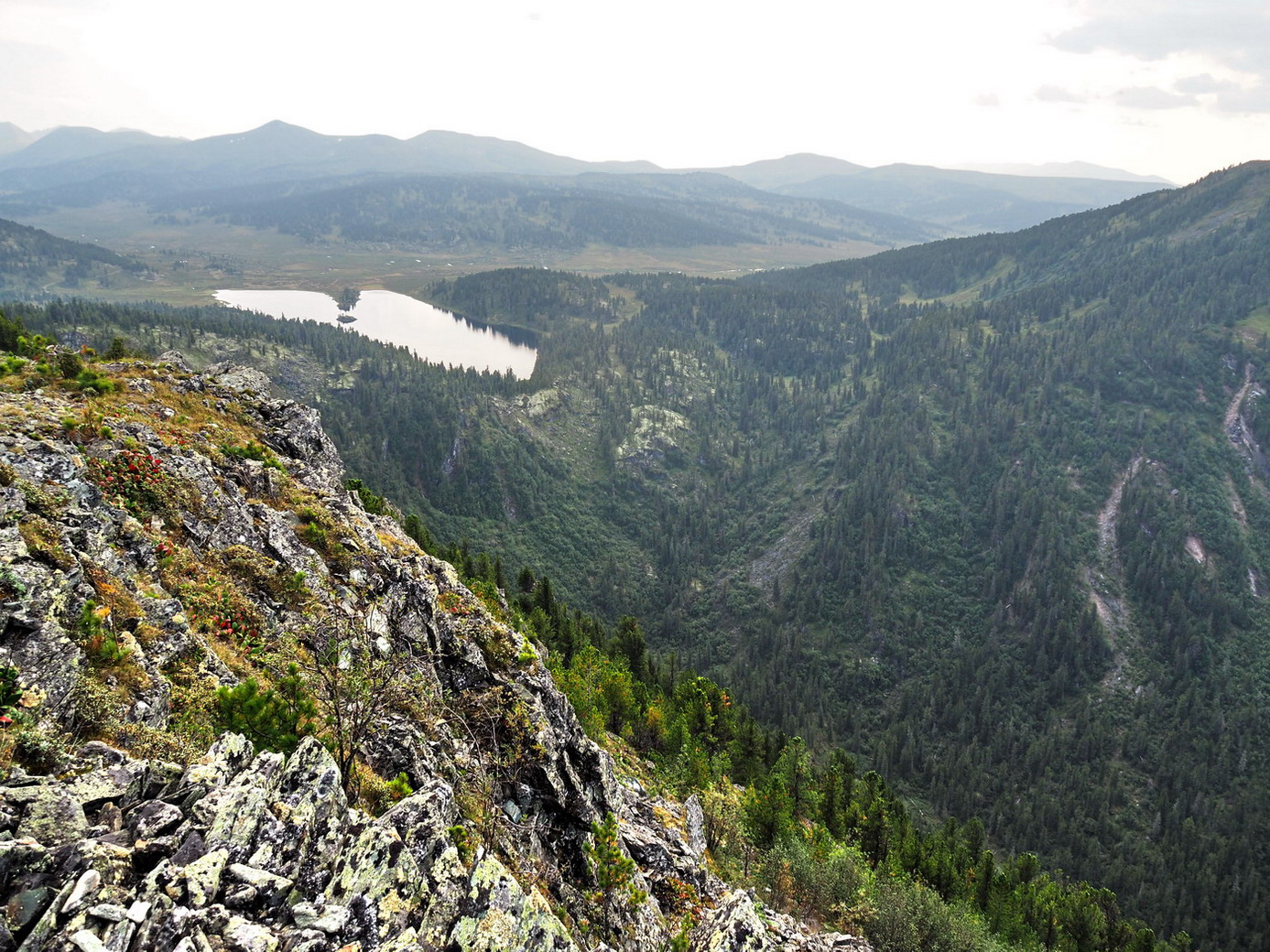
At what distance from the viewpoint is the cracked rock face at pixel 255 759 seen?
613 inches

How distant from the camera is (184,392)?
5222 cm

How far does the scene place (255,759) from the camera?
19.4 meters

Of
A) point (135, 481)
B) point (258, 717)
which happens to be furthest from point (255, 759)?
point (135, 481)

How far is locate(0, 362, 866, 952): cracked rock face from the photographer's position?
51.1 ft

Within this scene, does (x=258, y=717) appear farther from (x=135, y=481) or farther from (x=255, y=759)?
(x=135, y=481)

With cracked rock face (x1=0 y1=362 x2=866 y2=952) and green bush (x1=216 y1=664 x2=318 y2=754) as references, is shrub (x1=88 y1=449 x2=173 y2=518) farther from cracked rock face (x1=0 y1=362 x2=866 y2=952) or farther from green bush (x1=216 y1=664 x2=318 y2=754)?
green bush (x1=216 y1=664 x2=318 y2=754)

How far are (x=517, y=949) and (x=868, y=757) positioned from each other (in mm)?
169296

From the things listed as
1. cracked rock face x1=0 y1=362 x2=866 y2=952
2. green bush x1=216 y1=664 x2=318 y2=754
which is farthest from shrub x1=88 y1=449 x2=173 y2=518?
green bush x1=216 y1=664 x2=318 y2=754

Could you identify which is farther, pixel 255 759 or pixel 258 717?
pixel 258 717

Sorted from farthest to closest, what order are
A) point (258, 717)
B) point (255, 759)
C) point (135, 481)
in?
point (135, 481) < point (258, 717) < point (255, 759)

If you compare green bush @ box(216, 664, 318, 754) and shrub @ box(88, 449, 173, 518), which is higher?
shrub @ box(88, 449, 173, 518)

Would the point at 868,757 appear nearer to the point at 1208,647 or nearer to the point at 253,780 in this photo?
the point at 1208,647

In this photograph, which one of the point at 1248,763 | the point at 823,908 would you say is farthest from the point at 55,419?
the point at 1248,763

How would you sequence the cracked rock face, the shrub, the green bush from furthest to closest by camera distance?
1. the shrub
2. the green bush
3. the cracked rock face
